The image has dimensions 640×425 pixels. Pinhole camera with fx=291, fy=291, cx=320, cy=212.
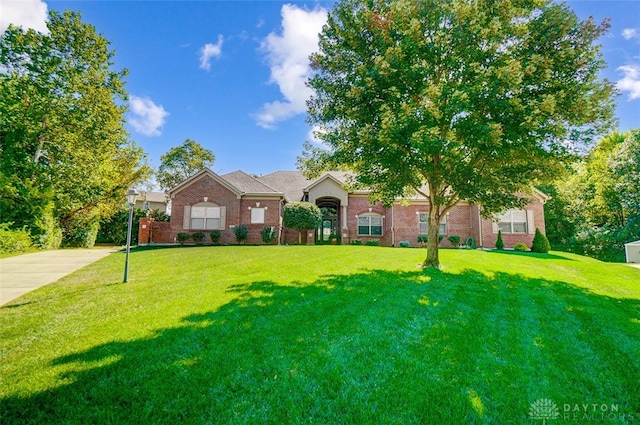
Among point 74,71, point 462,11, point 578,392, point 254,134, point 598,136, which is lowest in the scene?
point 578,392

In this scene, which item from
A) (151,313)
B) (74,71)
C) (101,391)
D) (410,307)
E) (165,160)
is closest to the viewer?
(101,391)

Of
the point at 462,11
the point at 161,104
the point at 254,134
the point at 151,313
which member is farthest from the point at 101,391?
the point at 254,134

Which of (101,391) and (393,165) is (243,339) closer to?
(101,391)

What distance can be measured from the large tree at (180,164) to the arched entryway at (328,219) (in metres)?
23.3

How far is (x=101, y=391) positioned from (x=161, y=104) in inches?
767

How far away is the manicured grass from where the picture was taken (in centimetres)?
283

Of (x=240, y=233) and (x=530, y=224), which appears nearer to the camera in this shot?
(x=240, y=233)

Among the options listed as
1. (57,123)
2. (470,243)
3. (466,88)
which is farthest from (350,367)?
(57,123)

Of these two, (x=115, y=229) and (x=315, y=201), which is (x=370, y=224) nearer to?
(x=315, y=201)

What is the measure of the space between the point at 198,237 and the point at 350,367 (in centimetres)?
2053

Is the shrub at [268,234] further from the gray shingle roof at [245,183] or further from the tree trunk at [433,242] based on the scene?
the tree trunk at [433,242]

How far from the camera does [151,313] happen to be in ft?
17.4

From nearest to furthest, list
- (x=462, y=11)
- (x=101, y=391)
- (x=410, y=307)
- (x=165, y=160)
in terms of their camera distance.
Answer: (x=101, y=391) < (x=410, y=307) < (x=462, y=11) < (x=165, y=160)

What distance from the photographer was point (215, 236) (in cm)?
2170
